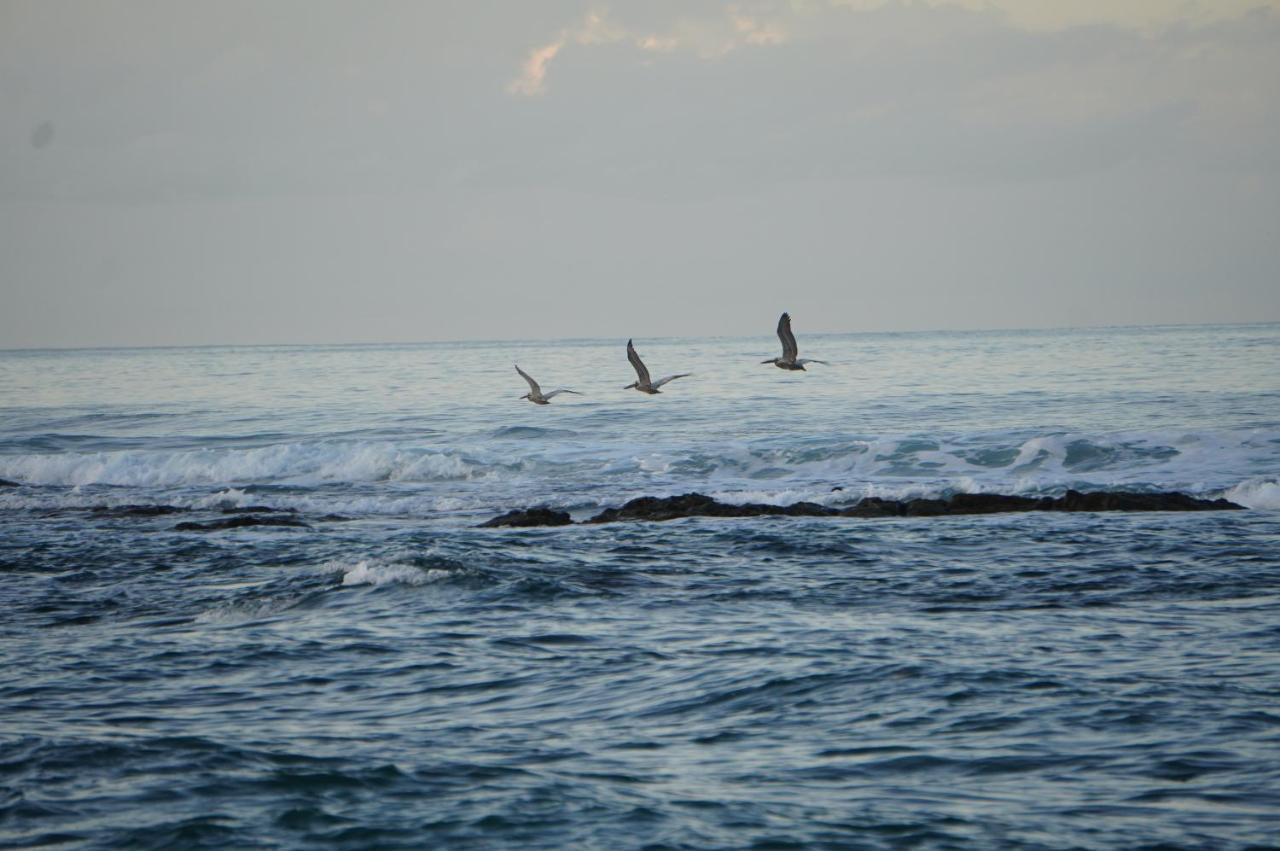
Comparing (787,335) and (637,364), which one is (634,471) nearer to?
(637,364)

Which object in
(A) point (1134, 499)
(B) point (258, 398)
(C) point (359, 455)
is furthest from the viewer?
(B) point (258, 398)

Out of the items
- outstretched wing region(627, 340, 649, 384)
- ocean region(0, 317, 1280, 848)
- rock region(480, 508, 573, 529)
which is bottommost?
rock region(480, 508, 573, 529)

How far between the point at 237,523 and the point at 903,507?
378 inches

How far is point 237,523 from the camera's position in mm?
20094

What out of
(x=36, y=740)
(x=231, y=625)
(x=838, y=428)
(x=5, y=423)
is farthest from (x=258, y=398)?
(x=36, y=740)

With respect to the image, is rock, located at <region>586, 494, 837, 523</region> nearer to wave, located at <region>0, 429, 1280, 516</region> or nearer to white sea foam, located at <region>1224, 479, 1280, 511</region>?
wave, located at <region>0, 429, 1280, 516</region>

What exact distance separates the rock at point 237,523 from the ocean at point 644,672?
0.20 m

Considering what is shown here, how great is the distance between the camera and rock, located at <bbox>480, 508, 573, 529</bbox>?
63.4 ft

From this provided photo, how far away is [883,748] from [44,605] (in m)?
8.72

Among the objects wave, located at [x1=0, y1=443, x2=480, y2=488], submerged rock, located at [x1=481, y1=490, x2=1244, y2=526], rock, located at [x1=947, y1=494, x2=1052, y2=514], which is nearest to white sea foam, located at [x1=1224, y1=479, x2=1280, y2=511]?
submerged rock, located at [x1=481, y1=490, x2=1244, y2=526]

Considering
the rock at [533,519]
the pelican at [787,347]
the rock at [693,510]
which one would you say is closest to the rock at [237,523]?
the rock at [533,519]

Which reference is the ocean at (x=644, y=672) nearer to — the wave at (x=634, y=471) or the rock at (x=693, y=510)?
the wave at (x=634, y=471)

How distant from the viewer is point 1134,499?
61.9ft

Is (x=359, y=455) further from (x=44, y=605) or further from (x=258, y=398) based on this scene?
(x=258, y=398)
